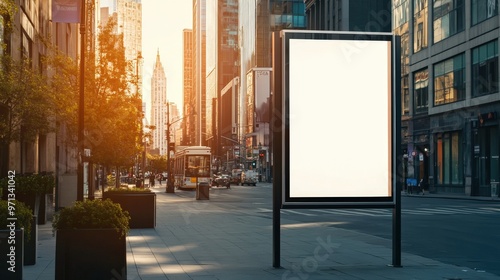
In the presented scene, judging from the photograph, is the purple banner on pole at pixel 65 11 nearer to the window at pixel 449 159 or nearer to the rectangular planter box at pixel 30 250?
the rectangular planter box at pixel 30 250

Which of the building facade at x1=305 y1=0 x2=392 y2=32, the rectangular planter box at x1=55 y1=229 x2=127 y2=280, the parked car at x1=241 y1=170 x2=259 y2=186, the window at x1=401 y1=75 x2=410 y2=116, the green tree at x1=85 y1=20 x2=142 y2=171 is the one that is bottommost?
the parked car at x1=241 y1=170 x2=259 y2=186

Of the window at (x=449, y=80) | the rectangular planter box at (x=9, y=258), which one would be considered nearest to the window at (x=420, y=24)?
the window at (x=449, y=80)

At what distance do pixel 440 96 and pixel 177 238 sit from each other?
48.8 m

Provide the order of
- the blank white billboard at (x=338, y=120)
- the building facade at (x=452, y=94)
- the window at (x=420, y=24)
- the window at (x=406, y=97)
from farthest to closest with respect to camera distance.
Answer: the window at (x=406, y=97), the window at (x=420, y=24), the building facade at (x=452, y=94), the blank white billboard at (x=338, y=120)

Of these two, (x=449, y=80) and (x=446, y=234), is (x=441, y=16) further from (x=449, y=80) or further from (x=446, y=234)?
(x=446, y=234)

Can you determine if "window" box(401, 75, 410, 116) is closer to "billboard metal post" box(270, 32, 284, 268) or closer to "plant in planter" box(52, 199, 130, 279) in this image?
"billboard metal post" box(270, 32, 284, 268)

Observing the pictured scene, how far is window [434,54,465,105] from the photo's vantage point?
58.6m

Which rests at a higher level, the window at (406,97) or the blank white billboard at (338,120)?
the window at (406,97)

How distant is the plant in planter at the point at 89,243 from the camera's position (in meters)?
9.27

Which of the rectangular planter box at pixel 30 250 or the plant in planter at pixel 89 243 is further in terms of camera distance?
the rectangular planter box at pixel 30 250

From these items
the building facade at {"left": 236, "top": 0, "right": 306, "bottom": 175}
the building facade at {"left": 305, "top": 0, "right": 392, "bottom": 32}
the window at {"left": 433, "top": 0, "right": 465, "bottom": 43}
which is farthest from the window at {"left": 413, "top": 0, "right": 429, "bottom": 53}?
the building facade at {"left": 236, "top": 0, "right": 306, "bottom": 175}

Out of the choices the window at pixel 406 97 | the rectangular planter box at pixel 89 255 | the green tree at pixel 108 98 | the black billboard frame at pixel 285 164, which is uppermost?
the window at pixel 406 97

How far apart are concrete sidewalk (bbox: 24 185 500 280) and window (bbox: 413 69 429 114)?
156 feet

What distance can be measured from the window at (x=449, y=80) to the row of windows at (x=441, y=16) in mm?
2357
